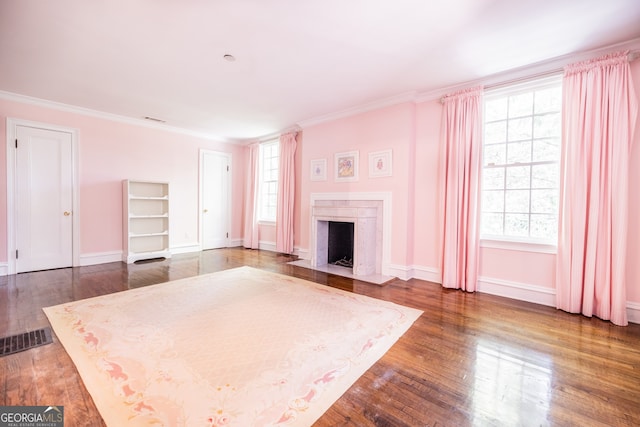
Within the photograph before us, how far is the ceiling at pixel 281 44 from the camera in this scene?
2.28 m

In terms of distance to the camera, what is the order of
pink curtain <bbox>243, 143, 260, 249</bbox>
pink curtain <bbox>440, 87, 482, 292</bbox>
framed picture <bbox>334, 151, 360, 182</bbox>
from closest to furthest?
pink curtain <bbox>440, 87, 482, 292</bbox>, framed picture <bbox>334, 151, 360, 182</bbox>, pink curtain <bbox>243, 143, 260, 249</bbox>

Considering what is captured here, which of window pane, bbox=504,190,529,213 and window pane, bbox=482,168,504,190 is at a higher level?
window pane, bbox=482,168,504,190

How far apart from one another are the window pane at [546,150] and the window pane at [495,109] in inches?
21.6

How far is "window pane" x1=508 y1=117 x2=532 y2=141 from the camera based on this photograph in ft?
11.0

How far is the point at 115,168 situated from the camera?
511 centimetres

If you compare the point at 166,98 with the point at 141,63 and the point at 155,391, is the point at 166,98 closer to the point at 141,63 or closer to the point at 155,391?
the point at 141,63

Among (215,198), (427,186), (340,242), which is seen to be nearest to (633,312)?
(427,186)

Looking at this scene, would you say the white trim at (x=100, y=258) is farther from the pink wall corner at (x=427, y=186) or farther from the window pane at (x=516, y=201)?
the window pane at (x=516, y=201)

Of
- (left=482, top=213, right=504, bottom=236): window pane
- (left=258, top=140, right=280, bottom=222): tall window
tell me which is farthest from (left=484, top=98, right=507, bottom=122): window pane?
(left=258, top=140, right=280, bottom=222): tall window

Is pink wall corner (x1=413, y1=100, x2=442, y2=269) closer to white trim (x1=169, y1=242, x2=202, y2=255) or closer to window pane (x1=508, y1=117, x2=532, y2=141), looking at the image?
window pane (x1=508, y1=117, x2=532, y2=141)

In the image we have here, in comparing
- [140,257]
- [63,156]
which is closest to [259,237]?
[140,257]

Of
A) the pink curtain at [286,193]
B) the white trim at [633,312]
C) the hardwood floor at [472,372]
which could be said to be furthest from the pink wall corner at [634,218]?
the pink curtain at [286,193]

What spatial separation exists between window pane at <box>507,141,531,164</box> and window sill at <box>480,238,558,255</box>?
1.01 m

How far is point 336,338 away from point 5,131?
567 centimetres
